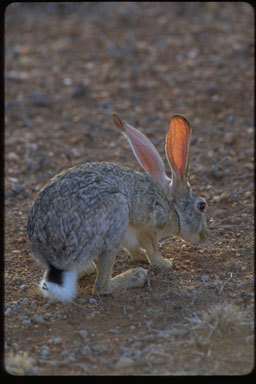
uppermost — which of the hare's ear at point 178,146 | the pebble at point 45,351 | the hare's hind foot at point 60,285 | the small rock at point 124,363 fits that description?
the hare's ear at point 178,146

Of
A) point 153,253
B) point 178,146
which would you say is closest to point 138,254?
point 153,253

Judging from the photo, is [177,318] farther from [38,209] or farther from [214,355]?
[38,209]

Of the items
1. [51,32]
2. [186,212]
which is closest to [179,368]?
[186,212]

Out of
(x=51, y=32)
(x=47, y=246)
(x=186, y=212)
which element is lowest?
(x=51, y=32)

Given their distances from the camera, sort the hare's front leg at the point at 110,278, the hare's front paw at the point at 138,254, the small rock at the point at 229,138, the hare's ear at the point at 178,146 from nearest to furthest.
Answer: the hare's front leg at the point at 110,278 → the hare's ear at the point at 178,146 → the hare's front paw at the point at 138,254 → the small rock at the point at 229,138

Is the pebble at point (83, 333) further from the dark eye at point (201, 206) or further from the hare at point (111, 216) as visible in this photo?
the dark eye at point (201, 206)

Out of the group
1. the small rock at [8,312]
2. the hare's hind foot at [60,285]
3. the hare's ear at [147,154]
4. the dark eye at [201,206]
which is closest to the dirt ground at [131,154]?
the small rock at [8,312]
